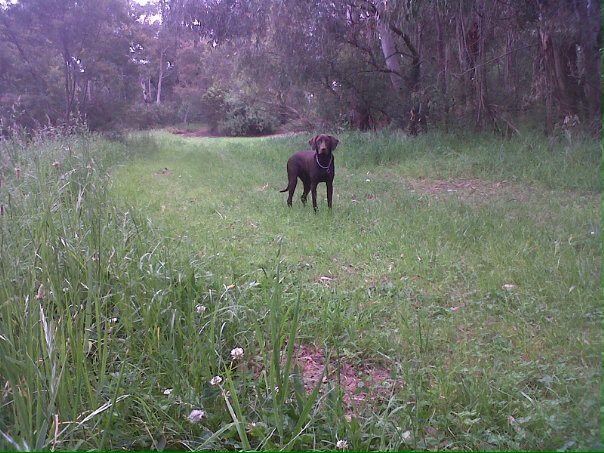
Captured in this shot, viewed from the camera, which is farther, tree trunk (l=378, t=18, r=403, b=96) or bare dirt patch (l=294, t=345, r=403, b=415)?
tree trunk (l=378, t=18, r=403, b=96)

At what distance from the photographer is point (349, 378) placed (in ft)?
9.67

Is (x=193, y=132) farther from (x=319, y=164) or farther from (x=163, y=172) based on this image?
(x=319, y=164)

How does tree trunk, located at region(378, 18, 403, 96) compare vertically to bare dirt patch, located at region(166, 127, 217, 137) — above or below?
above

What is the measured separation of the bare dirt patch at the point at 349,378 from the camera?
105 inches

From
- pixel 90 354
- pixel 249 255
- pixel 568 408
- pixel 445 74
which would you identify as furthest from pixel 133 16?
pixel 568 408

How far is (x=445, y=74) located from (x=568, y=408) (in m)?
11.7

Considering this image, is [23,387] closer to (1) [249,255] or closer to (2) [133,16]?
(1) [249,255]

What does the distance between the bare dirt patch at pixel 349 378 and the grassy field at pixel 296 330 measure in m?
0.01

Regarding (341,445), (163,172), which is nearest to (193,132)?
(163,172)

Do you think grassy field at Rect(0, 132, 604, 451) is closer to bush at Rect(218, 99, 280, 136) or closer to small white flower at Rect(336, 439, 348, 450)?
small white flower at Rect(336, 439, 348, 450)

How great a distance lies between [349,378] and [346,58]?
1513cm

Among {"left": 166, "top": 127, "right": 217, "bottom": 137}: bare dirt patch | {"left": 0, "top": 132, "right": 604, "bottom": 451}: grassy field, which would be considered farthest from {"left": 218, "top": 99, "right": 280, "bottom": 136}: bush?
{"left": 0, "top": 132, "right": 604, "bottom": 451}: grassy field

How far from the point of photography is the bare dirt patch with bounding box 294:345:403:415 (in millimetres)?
2672

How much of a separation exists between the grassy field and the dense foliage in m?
3.27
